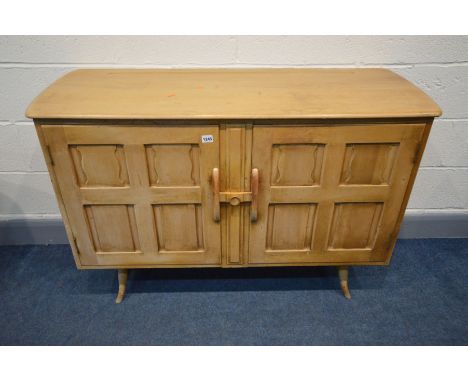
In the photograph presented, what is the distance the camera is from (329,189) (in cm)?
109

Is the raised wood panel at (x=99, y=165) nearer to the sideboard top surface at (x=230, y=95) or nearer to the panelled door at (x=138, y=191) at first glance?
the panelled door at (x=138, y=191)

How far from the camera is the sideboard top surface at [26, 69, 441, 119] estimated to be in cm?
95

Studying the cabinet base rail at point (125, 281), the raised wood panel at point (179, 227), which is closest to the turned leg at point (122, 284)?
the cabinet base rail at point (125, 281)

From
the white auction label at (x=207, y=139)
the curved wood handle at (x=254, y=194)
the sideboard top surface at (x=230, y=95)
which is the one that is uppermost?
the sideboard top surface at (x=230, y=95)

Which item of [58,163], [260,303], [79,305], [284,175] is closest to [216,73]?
[284,175]

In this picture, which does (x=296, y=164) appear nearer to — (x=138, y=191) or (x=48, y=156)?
(x=138, y=191)

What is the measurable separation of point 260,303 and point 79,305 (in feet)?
2.40

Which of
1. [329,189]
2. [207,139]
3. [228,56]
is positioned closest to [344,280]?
[329,189]

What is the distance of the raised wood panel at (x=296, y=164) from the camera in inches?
40.3

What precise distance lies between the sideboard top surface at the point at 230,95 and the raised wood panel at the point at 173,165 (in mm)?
108

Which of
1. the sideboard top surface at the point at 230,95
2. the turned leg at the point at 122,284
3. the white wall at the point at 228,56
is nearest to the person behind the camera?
the sideboard top surface at the point at 230,95

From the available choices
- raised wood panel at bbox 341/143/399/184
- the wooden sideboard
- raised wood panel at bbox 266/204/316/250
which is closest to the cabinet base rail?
the wooden sideboard

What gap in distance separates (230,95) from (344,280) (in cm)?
89

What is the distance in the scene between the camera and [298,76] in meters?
1.20
